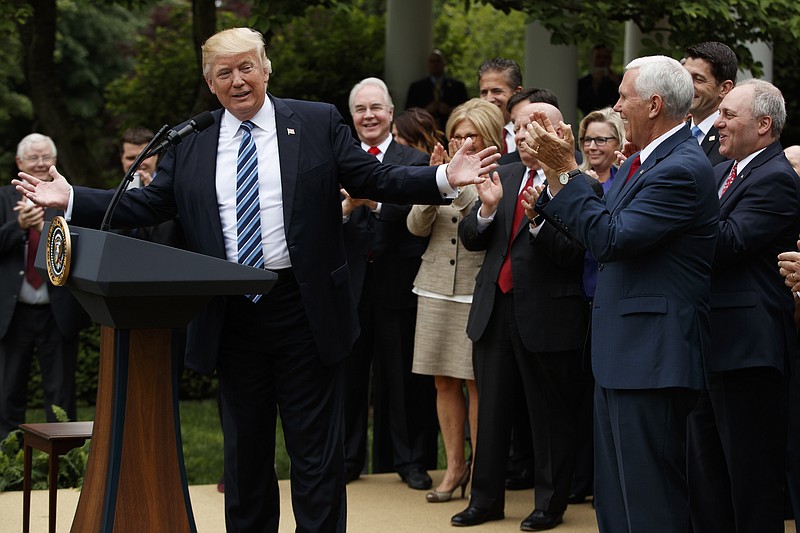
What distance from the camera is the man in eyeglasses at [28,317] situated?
7.99m

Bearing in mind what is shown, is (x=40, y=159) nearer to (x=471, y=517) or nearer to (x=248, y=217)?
(x=248, y=217)

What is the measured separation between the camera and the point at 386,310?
23.5ft

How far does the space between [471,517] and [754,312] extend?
1.97 meters

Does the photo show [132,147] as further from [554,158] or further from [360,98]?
[554,158]

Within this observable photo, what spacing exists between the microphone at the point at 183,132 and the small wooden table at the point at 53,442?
1.67 m

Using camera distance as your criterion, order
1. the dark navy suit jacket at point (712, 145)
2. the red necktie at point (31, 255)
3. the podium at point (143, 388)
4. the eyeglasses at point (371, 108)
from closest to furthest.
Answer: the podium at point (143, 388), the dark navy suit jacket at point (712, 145), the eyeglasses at point (371, 108), the red necktie at point (31, 255)

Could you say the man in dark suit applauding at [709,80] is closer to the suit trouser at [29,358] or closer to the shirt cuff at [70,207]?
the shirt cuff at [70,207]

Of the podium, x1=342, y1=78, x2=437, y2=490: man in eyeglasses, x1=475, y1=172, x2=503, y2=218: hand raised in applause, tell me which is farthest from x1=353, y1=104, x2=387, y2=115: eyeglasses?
the podium

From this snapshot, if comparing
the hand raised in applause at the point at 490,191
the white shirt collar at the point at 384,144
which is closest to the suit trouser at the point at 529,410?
the hand raised in applause at the point at 490,191

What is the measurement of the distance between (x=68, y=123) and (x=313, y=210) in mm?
7839

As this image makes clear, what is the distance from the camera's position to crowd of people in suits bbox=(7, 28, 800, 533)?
435 centimetres

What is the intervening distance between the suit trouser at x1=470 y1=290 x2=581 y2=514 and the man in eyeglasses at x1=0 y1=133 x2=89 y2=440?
335cm

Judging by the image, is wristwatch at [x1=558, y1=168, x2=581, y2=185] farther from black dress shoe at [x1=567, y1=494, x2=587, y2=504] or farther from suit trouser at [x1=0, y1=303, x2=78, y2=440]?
suit trouser at [x1=0, y1=303, x2=78, y2=440]

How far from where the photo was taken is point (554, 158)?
4367 mm
